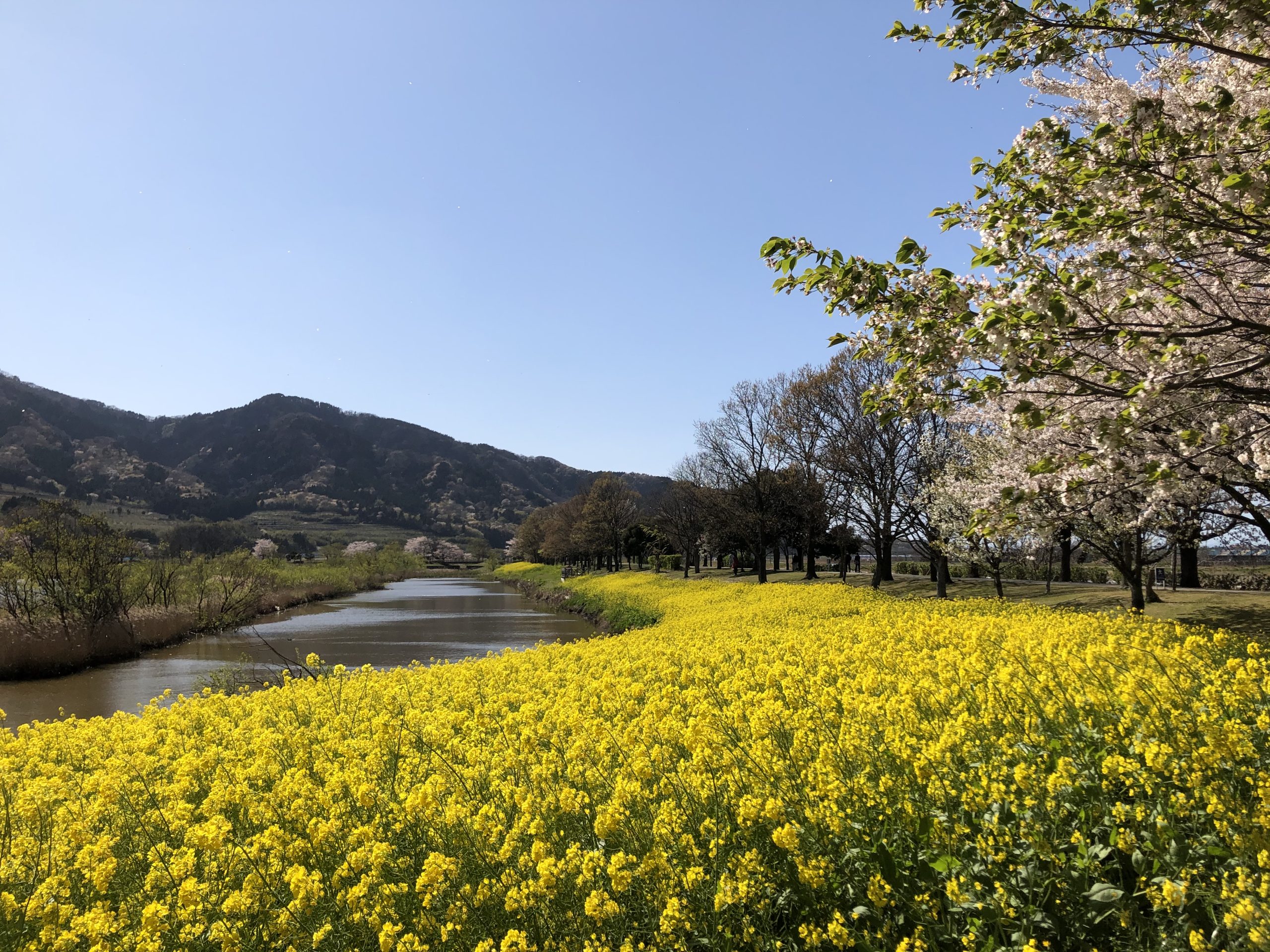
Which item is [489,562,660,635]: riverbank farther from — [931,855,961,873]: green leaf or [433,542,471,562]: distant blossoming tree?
[433,542,471,562]: distant blossoming tree

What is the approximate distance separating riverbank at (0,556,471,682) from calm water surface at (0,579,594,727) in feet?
1.63

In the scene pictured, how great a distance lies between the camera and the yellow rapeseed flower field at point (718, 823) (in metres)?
2.97

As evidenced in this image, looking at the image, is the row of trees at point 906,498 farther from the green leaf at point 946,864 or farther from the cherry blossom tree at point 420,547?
the cherry blossom tree at point 420,547

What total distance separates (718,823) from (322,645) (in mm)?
26279

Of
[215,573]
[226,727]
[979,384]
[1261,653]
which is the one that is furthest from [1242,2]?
[215,573]

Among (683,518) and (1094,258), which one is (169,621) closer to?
(1094,258)

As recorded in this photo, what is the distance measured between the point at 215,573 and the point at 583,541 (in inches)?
1579

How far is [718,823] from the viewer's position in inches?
153

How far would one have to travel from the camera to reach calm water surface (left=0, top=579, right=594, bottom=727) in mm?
17609

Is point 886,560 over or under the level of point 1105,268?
under

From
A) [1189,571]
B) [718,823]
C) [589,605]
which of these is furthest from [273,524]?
[718,823]

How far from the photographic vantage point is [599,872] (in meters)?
3.46

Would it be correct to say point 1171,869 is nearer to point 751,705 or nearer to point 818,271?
point 751,705

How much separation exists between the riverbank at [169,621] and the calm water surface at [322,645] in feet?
1.63
